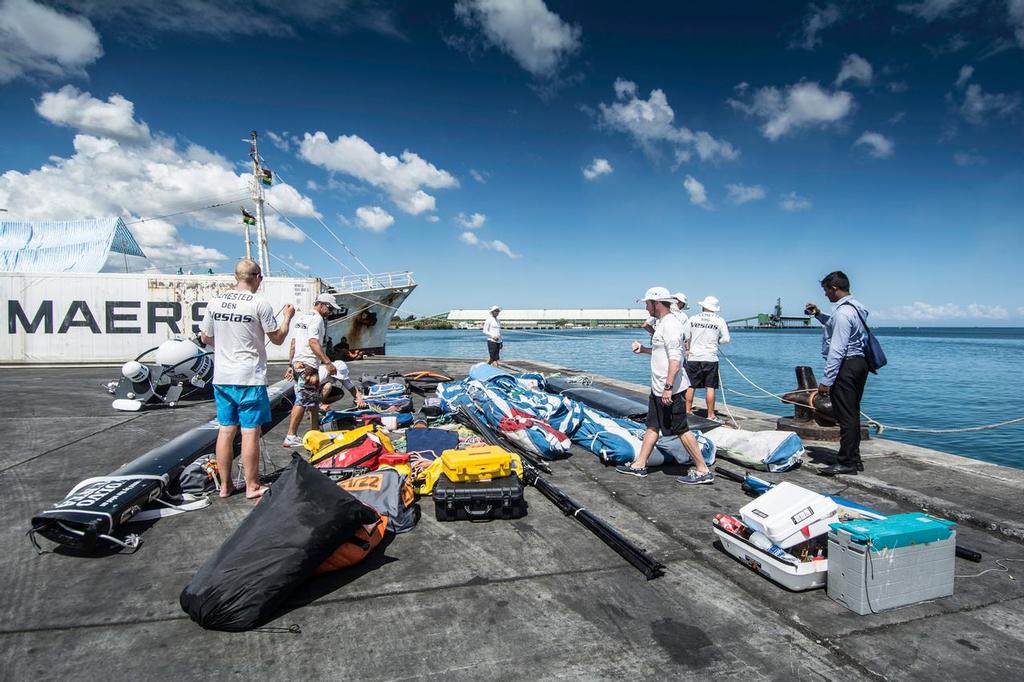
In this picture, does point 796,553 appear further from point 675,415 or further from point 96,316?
point 96,316

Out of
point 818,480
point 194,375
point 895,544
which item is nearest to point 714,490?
point 818,480

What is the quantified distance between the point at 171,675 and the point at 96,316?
21701 millimetres

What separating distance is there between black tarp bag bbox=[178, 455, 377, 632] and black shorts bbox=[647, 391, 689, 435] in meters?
2.97

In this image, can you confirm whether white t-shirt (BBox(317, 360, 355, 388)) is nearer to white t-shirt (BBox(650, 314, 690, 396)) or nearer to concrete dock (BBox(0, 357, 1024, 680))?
concrete dock (BBox(0, 357, 1024, 680))

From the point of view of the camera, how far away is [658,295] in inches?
193

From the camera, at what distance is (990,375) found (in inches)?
1071

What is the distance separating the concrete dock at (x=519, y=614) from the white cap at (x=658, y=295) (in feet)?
6.38

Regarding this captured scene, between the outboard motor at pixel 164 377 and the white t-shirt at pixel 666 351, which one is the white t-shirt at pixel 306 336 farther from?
the outboard motor at pixel 164 377

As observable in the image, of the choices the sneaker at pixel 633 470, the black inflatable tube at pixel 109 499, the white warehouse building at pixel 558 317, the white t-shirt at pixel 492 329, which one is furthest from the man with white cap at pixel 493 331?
the white warehouse building at pixel 558 317

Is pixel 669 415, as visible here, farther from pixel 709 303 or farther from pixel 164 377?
pixel 164 377

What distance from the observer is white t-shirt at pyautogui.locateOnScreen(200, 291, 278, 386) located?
160 inches

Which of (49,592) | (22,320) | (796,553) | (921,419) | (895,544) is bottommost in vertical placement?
(921,419)

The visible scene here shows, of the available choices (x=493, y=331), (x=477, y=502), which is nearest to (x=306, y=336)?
(x=477, y=502)

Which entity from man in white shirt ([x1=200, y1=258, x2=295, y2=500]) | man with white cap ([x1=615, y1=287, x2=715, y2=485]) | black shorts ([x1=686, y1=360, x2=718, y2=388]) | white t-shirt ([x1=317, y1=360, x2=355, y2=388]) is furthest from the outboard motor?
black shorts ([x1=686, y1=360, x2=718, y2=388])
